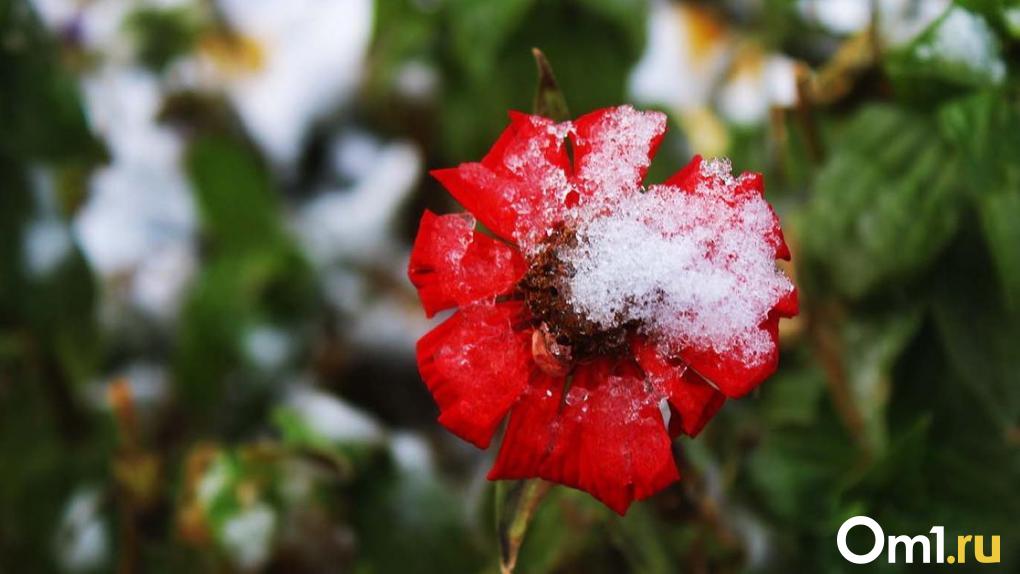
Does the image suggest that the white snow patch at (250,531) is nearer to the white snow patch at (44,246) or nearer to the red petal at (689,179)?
the white snow patch at (44,246)

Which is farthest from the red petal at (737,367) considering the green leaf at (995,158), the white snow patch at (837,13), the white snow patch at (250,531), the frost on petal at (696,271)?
the white snow patch at (837,13)

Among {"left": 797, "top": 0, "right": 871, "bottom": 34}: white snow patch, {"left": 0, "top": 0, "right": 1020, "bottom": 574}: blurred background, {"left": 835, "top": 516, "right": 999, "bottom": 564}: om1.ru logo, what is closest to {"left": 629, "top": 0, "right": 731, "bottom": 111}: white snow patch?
{"left": 0, "top": 0, "right": 1020, "bottom": 574}: blurred background

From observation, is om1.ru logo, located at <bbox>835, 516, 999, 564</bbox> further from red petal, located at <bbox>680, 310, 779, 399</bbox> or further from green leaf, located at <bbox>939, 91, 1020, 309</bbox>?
red petal, located at <bbox>680, 310, 779, 399</bbox>

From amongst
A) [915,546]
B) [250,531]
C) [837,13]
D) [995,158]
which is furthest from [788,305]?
[837,13]

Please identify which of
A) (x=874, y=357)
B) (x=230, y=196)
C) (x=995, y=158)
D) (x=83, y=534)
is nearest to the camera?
(x=995, y=158)

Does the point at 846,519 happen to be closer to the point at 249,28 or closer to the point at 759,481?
the point at 759,481

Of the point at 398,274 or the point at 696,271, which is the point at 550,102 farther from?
the point at 398,274
